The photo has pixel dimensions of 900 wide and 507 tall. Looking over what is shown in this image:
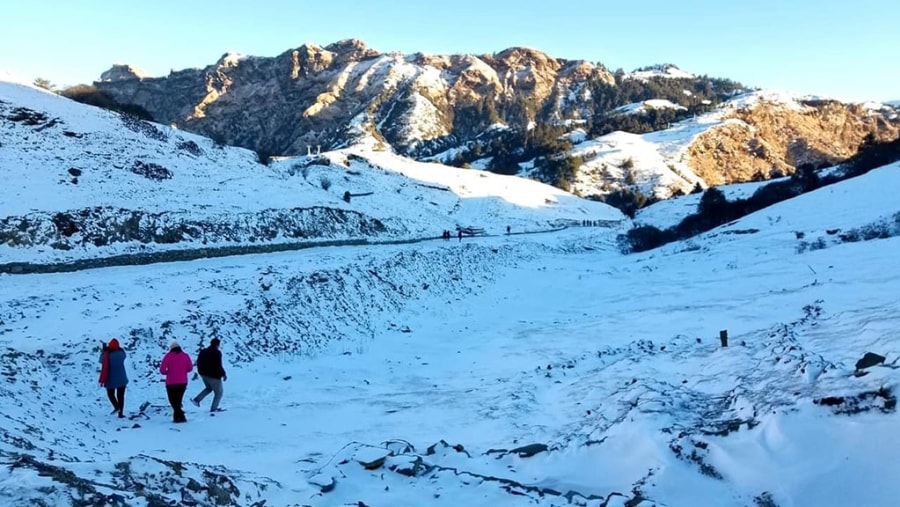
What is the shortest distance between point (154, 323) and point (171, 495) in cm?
999

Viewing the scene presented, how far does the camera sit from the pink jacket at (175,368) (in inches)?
440

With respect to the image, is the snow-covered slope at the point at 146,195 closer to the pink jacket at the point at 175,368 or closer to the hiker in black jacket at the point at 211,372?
the hiker in black jacket at the point at 211,372

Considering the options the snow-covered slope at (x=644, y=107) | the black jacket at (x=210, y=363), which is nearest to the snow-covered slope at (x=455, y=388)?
the black jacket at (x=210, y=363)

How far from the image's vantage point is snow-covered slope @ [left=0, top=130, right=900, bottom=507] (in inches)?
274

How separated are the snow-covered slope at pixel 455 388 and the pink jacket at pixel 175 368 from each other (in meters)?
0.93

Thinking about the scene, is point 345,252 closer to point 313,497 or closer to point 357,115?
point 313,497

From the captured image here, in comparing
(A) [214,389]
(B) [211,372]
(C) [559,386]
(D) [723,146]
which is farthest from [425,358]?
(D) [723,146]

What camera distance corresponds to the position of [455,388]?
1424cm

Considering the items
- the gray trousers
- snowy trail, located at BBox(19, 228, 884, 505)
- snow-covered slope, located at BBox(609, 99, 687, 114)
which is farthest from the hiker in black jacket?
snow-covered slope, located at BBox(609, 99, 687, 114)

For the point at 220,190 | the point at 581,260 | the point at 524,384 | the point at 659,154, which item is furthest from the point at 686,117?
the point at 524,384

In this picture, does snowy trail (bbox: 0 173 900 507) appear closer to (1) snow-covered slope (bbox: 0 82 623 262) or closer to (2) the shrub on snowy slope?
(1) snow-covered slope (bbox: 0 82 623 262)

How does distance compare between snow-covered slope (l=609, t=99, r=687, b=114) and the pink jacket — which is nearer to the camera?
the pink jacket

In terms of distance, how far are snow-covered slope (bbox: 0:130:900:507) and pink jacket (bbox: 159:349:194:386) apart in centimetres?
93

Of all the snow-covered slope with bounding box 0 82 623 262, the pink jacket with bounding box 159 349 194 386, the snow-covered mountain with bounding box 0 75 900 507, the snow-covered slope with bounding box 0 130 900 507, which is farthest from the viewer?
the snow-covered slope with bounding box 0 82 623 262
